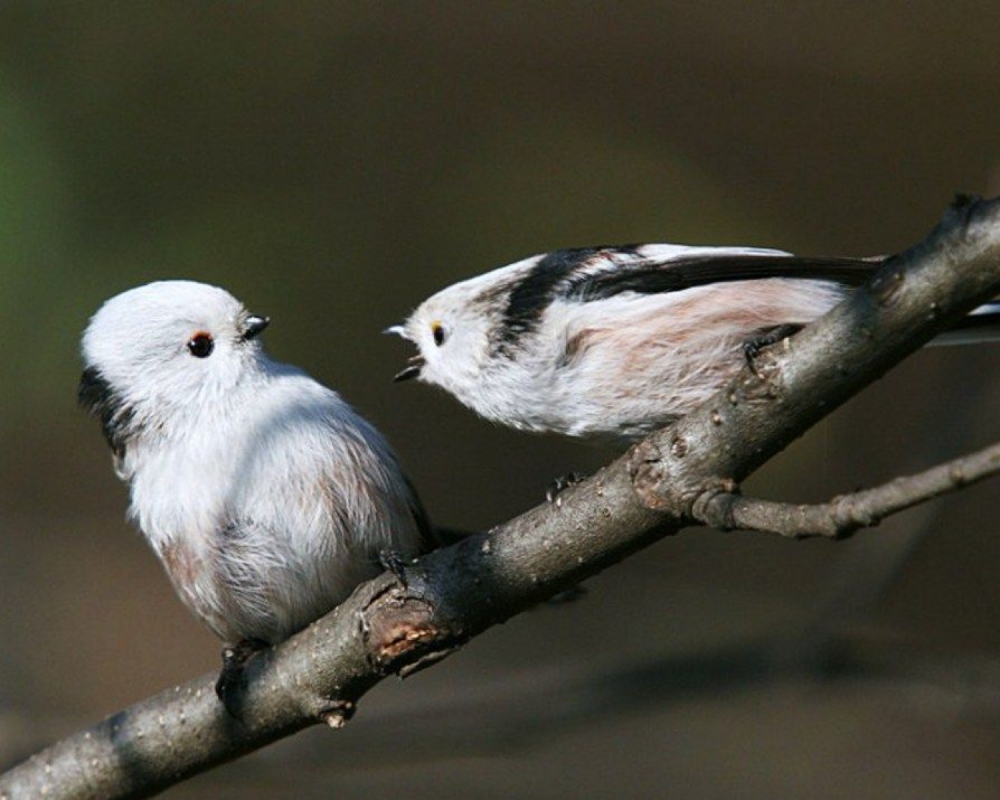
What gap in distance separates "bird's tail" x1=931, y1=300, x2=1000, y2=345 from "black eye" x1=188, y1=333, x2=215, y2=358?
139cm

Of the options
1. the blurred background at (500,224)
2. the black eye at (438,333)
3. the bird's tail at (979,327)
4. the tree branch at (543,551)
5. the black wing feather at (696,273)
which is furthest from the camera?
the blurred background at (500,224)

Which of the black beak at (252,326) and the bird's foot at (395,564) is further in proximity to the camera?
the black beak at (252,326)

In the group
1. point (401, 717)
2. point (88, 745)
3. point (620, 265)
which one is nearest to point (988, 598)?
point (401, 717)

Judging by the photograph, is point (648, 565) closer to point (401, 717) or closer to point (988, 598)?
point (988, 598)

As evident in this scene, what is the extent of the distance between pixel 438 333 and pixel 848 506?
1.07 metres

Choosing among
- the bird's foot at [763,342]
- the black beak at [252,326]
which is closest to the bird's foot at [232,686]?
the black beak at [252,326]

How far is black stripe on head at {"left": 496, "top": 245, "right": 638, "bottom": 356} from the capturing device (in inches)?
83.5

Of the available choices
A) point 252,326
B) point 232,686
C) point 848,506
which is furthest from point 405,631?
point 252,326

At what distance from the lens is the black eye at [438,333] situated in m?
2.30

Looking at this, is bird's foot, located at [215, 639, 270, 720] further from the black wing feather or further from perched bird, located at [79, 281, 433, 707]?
the black wing feather

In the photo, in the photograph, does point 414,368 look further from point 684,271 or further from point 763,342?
point 763,342

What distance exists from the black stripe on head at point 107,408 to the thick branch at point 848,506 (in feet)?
4.46

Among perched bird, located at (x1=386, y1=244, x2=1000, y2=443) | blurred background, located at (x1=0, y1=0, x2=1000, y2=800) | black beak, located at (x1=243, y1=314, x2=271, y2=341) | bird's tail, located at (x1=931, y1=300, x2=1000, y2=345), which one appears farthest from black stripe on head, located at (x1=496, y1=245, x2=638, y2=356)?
blurred background, located at (x1=0, y1=0, x2=1000, y2=800)

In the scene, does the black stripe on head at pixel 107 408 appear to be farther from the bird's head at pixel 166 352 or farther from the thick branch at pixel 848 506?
the thick branch at pixel 848 506
